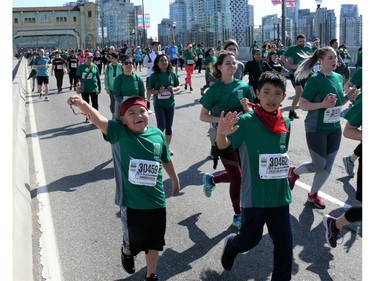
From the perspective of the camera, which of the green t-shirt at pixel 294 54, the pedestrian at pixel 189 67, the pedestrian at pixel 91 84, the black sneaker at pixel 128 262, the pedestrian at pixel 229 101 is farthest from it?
the pedestrian at pixel 189 67

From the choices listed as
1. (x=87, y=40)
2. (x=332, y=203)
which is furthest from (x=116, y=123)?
(x=87, y=40)

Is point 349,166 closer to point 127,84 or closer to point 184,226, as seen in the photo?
point 184,226

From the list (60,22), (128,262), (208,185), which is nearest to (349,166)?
(208,185)

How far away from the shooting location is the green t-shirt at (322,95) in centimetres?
588

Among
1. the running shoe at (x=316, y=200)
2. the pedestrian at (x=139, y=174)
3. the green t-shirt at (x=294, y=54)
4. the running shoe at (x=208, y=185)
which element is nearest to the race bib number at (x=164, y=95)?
the running shoe at (x=208, y=185)

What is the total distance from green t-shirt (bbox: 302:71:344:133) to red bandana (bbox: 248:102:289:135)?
2.01 metres

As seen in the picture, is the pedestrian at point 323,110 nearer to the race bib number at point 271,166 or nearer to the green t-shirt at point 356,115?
the green t-shirt at point 356,115

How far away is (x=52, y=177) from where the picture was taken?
8.25m

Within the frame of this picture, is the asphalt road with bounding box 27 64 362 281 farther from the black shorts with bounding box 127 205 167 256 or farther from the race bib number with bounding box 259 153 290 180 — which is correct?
the race bib number with bounding box 259 153 290 180

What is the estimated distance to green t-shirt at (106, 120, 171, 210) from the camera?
4.02 metres

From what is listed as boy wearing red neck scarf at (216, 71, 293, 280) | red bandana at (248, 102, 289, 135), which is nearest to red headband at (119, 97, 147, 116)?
boy wearing red neck scarf at (216, 71, 293, 280)

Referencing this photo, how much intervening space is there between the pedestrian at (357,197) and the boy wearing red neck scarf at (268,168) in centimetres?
65

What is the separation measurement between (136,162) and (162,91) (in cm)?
500

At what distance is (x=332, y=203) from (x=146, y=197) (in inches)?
125
